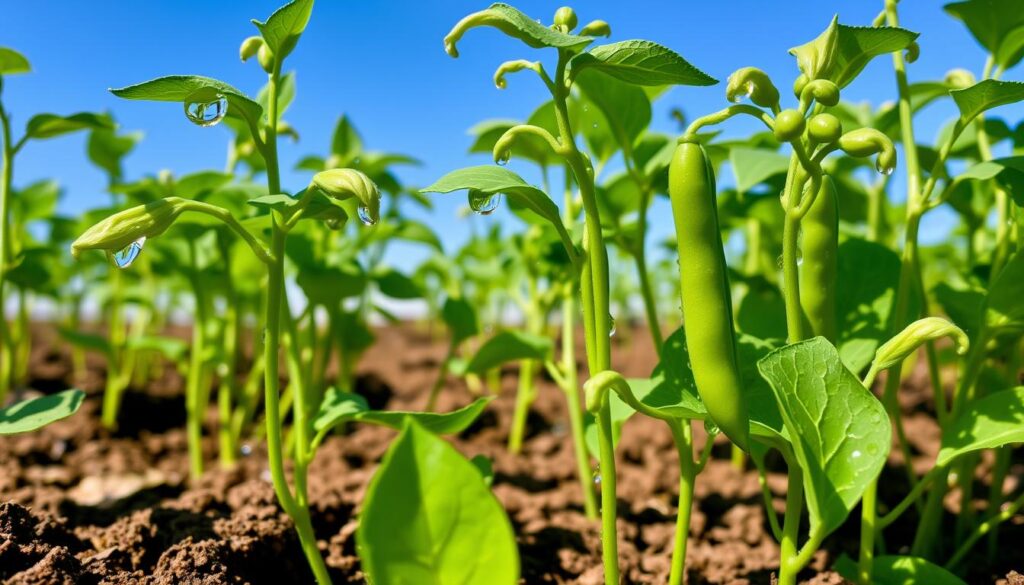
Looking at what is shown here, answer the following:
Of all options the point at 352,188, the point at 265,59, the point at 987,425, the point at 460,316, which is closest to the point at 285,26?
the point at 265,59

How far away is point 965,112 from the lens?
1.28 metres

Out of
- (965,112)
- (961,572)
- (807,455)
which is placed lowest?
(961,572)

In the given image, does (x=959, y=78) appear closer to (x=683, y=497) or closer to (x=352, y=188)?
(x=683, y=497)

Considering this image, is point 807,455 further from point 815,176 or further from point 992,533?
point 992,533

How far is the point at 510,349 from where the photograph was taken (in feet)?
6.10

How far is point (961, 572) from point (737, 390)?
88 cm

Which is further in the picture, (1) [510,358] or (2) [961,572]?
(1) [510,358]

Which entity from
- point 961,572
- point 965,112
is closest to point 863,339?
point 965,112

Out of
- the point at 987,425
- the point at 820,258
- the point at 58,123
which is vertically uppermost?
the point at 58,123

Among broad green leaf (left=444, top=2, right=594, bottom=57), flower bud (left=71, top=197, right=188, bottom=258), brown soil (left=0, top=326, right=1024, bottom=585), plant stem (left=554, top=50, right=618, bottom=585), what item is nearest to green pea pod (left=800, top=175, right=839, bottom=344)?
plant stem (left=554, top=50, right=618, bottom=585)

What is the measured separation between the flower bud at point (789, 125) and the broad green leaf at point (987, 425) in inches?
20.4

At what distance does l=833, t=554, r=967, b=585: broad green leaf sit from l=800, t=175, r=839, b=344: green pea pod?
400mm

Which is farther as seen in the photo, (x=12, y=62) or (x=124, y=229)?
(x=12, y=62)

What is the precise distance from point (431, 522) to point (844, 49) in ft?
2.83
